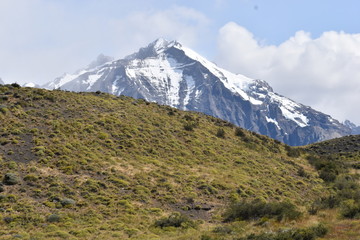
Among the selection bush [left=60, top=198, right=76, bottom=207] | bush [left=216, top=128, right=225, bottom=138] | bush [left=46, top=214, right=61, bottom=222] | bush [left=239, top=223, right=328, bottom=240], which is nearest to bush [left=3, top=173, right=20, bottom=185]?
bush [left=60, top=198, right=76, bottom=207]

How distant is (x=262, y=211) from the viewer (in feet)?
73.6

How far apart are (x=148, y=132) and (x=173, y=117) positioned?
10.7m

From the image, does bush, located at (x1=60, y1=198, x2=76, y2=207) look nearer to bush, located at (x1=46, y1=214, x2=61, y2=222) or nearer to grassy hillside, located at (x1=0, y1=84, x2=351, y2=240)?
grassy hillside, located at (x1=0, y1=84, x2=351, y2=240)

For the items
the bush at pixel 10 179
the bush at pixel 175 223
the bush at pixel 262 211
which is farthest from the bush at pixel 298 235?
the bush at pixel 10 179

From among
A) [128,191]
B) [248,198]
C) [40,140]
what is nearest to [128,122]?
[40,140]

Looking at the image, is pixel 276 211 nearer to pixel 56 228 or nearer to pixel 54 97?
pixel 56 228

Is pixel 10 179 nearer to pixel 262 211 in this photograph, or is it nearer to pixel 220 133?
pixel 262 211

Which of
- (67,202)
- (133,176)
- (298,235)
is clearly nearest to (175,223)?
(67,202)

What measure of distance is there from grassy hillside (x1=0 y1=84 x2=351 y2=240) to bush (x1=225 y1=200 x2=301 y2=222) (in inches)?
3.2

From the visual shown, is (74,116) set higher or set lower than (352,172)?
higher

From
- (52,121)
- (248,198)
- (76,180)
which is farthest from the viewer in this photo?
(52,121)

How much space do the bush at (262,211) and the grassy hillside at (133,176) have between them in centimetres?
8

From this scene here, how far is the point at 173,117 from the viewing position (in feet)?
175

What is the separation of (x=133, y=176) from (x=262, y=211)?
13.4m
